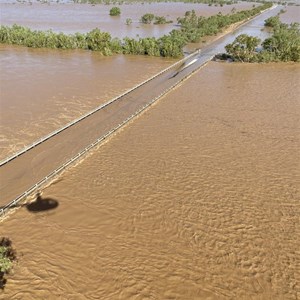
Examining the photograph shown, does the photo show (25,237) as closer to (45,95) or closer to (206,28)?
(45,95)

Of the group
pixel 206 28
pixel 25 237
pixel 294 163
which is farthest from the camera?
pixel 206 28

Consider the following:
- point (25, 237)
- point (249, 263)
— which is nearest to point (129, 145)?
point (25, 237)

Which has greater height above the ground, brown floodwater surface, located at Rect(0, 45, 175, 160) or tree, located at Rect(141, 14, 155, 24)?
tree, located at Rect(141, 14, 155, 24)

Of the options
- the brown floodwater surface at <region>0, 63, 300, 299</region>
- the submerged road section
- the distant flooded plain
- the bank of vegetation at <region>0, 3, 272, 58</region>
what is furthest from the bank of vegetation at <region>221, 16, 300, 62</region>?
the brown floodwater surface at <region>0, 63, 300, 299</region>

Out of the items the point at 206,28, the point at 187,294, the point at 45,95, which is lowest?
the point at 187,294

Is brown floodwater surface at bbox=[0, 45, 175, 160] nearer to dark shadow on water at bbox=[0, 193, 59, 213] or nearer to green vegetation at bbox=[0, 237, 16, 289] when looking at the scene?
dark shadow on water at bbox=[0, 193, 59, 213]

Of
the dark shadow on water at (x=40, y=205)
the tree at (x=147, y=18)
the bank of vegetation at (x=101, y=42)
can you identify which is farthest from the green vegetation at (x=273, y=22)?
the dark shadow on water at (x=40, y=205)

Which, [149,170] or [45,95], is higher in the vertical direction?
[45,95]
